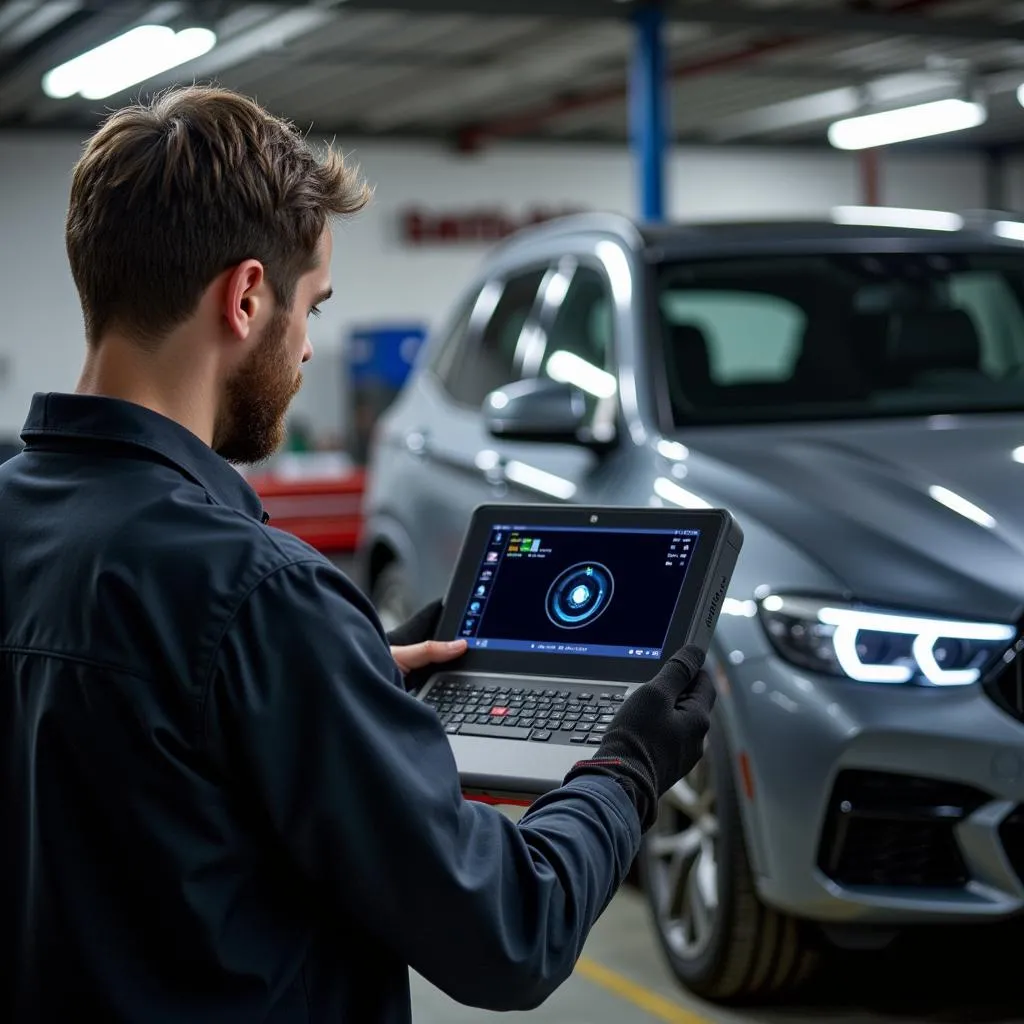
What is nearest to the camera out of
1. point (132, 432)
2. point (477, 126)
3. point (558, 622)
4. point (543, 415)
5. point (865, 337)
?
point (132, 432)

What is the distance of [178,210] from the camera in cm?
132

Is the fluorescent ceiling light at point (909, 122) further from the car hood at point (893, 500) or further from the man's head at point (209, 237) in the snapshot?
the man's head at point (209, 237)

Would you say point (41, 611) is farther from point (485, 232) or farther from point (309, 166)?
point (485, 232)

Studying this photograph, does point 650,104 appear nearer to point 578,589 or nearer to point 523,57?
point 523,57

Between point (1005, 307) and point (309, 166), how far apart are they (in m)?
3.35

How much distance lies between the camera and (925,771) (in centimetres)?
296

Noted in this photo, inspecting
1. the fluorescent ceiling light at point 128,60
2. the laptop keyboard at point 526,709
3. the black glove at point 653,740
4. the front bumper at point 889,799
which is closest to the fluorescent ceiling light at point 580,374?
the front bumper at point 889,799

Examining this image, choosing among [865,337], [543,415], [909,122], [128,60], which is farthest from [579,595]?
[909,122]

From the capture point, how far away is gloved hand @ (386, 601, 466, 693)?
1986 millimetres

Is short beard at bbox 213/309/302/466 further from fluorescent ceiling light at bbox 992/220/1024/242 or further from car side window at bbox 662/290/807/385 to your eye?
car side window at bbox 662/290/807/385

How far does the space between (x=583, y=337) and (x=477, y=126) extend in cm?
1333

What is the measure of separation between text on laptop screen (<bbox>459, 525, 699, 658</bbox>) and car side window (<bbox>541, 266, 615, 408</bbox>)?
2002 mm

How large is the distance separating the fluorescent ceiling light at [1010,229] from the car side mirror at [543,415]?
134cm

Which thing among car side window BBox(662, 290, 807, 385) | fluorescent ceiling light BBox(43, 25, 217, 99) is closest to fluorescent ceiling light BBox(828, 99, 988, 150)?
car side window BBox(662, 290, 807, 385)
